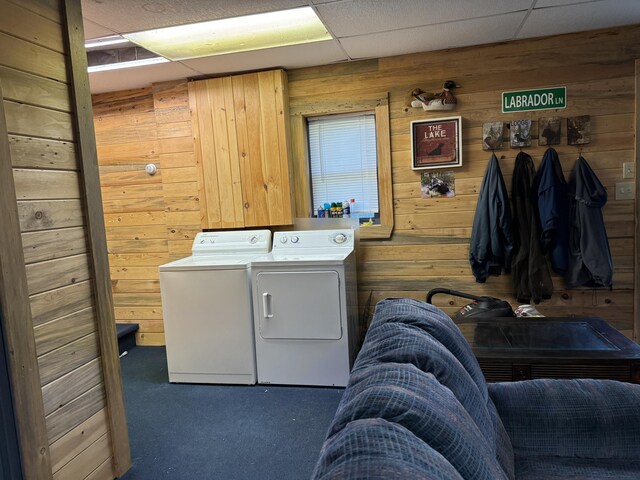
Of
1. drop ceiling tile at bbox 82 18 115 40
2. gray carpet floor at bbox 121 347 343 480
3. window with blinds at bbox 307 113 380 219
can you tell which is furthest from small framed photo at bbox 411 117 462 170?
drop ceiling tile at bbox 82 18 115 40

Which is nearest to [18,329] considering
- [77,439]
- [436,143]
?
[77,439]

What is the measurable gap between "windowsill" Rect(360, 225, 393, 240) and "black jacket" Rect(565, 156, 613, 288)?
125cm

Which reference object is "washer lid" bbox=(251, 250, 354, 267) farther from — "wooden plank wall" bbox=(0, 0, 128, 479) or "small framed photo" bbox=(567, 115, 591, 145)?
"small framed photo" bbox=(567, 115, 591, 145)

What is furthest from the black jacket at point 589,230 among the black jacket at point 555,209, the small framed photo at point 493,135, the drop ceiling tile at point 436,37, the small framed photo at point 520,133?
the drop ceiling tile at point 436,37

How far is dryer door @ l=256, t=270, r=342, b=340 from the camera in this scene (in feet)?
8.98

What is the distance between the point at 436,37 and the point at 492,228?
4.33 ft

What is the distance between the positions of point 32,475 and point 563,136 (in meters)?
3.42

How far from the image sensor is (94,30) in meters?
2.33

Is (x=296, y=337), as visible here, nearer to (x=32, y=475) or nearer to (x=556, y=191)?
(x=32, y=475)

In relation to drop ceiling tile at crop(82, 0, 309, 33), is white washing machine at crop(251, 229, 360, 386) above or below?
below

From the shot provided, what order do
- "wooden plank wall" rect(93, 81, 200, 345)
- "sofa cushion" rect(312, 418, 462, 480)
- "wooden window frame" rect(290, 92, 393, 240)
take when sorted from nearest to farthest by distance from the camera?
"sofa cushion" rect(312, 418, 462, 480) < "wooden window frame" rect(290, 92, 393, 240) < "wooden plank wall" rect(93, 81, 200, 345)

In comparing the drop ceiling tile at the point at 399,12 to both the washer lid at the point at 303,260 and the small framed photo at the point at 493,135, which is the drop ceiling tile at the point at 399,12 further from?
the washer lid at the point at 303,260

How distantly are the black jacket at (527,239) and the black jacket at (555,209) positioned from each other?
5 centimetres

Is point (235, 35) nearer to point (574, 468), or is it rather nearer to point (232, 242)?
point (232, 242)
